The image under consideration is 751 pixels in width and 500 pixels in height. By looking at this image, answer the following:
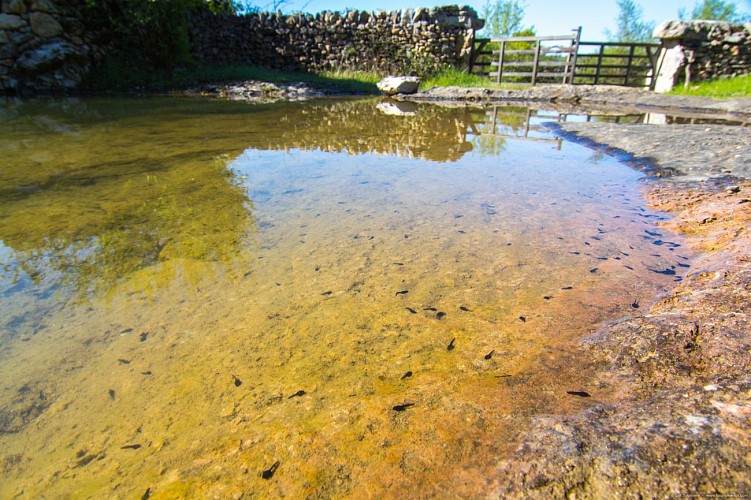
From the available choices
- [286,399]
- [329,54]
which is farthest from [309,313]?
[329,54]

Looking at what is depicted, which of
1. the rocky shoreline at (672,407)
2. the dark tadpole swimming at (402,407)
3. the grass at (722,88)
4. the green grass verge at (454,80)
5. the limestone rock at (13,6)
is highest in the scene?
the limestone rock at (13,6)

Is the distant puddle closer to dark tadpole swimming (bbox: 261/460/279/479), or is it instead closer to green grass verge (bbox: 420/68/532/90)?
dark tadpole swimming (bbox: 261/460/279/479)

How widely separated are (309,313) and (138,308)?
0.73 m

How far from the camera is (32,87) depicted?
11000 millimetres

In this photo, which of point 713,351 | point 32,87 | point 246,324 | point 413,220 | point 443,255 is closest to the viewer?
point 713,351

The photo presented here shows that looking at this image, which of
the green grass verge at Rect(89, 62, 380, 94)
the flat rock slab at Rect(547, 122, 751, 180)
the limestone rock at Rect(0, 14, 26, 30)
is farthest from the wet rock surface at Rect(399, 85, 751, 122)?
the limestone rock at Rect(0, 14, 26, 30)

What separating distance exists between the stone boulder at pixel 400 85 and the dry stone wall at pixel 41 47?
9.31m

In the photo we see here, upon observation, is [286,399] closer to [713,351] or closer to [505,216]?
[713,351]

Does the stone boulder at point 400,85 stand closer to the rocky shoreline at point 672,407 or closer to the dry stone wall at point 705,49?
the dry stone wall at point 705,49

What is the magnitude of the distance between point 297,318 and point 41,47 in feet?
48.1

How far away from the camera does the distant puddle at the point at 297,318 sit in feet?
3.38

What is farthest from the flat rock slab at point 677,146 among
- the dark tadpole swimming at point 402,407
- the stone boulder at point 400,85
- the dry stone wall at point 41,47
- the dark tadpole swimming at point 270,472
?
the dry stone wall at point 41,47

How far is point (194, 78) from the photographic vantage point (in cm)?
1366

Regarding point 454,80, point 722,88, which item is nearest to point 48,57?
point 454,80
